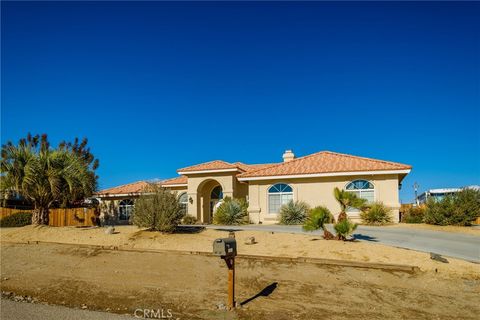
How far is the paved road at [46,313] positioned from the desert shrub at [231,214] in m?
16.8

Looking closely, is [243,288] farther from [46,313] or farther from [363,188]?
[363,188]

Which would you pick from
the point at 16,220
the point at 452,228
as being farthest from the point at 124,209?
the point at 452,228

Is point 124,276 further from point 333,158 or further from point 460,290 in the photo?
point 333,158

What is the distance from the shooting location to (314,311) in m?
6.92

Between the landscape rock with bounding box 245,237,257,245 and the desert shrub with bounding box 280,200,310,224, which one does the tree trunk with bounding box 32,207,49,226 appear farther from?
the desert shrub with bounding box 280,200,310,224

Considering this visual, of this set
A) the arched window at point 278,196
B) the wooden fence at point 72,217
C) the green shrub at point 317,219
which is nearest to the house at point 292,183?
the arched window at point 278,196

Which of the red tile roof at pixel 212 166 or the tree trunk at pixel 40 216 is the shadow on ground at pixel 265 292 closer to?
the tree trunk at pixel 40 216

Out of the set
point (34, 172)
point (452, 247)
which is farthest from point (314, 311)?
point (34, 172)

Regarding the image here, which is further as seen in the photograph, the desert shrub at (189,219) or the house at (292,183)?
the desert shrub at (189,219)

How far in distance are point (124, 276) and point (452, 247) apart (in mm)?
11206

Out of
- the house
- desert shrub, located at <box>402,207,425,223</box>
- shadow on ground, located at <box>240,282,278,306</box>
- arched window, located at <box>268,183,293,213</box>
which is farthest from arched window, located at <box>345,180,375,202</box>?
shadow on ground, located at <box>240,282,278,306</box>

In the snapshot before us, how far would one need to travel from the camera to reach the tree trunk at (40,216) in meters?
18.1

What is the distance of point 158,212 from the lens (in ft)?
48.6

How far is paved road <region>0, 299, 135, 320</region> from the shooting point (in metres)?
6.46
